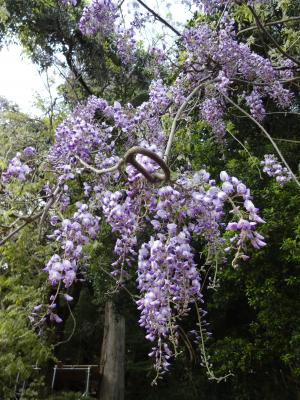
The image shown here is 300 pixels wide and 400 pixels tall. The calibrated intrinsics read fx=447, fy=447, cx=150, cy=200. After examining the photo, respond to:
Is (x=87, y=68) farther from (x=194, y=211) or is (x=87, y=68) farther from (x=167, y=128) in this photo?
(x=194, y=211)

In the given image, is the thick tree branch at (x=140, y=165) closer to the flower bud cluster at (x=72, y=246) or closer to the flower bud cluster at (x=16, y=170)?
the flower bud cluster at (x=72, y=246)

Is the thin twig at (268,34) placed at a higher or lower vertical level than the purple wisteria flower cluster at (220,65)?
lower

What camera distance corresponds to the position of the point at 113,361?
7.28m

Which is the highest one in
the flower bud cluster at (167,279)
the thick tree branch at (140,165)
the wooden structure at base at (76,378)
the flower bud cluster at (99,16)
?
the flower bud cluster at (99,16)

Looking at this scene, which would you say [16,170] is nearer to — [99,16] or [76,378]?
[99,16]

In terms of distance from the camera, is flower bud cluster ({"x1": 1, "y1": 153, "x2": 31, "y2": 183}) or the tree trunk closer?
flower bud cluster ({"x1": 1, "y1": 153, "x2": 31, "y2": 183})

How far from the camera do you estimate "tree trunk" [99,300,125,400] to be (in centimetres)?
708

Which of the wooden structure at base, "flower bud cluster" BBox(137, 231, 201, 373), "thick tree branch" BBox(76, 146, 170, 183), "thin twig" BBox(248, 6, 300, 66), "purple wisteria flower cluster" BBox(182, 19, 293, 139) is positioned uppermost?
"purple wisteria flower cluster" BBox(182, 19, 293, 139)

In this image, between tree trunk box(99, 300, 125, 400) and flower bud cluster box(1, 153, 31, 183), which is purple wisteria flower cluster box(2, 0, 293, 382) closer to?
flower bud cluster box(1, 153, 31, 183)

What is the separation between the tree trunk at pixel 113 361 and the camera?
7078mm

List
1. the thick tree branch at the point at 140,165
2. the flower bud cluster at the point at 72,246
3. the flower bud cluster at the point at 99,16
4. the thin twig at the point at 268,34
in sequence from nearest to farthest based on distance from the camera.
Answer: the thick tree branch at the point at 140,165 < the flower bud cluster at the point at 72,246 < the thin twig at the point at 268,34 < the flower bud cluster at the point at 99,16

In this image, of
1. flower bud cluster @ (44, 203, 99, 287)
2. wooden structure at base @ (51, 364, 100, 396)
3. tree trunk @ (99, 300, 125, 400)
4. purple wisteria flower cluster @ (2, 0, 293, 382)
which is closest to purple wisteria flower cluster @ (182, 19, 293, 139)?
purple wisteria flower cluster @ (2, 0, 293, 382)

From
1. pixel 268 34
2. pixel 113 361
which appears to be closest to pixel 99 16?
pixel 268 34

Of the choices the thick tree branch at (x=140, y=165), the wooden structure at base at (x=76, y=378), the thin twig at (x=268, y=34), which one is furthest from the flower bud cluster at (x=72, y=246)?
the wooden structure at base at (x=76, y=378)
